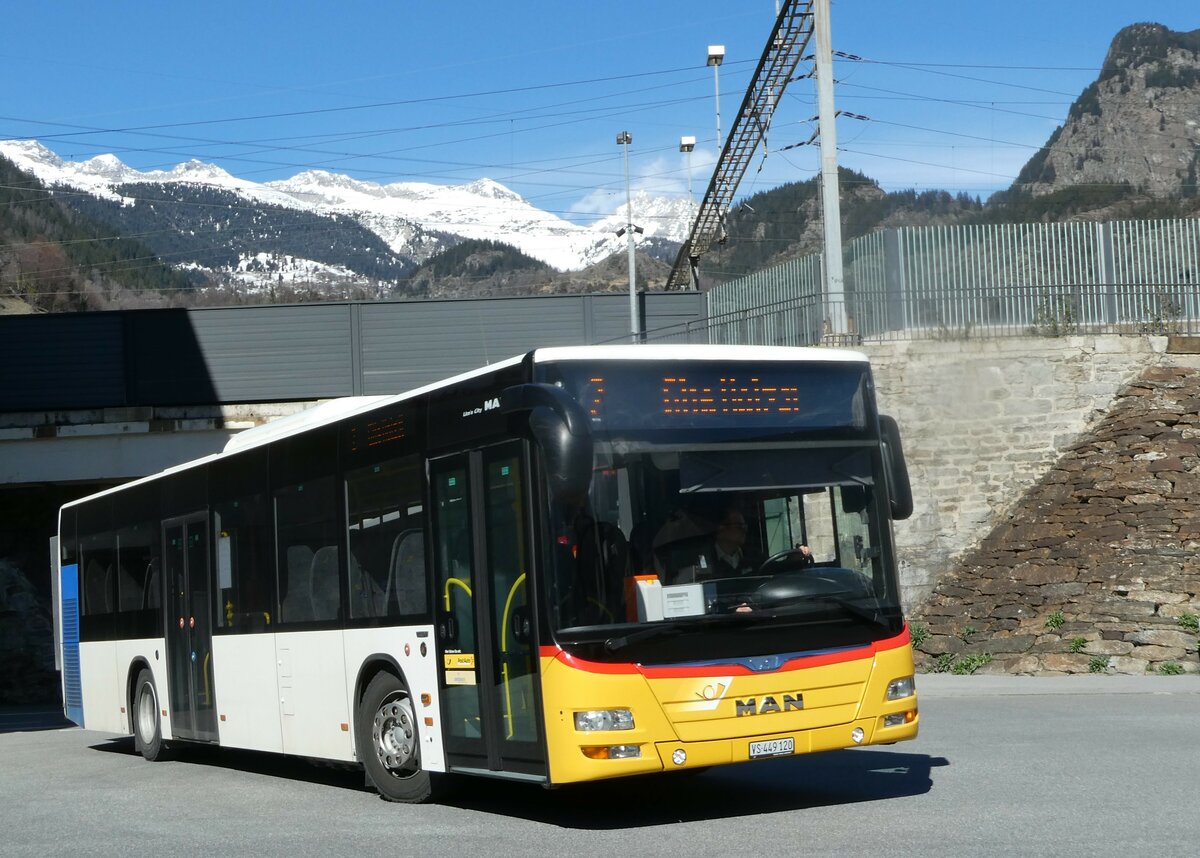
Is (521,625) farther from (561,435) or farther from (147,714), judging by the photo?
(147,714)

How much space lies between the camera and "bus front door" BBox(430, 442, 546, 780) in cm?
909

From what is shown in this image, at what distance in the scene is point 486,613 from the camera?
31.1ft

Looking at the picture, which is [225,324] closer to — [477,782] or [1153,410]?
[1153,410]

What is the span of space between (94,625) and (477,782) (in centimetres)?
735

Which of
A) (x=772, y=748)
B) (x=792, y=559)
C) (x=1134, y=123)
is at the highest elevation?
(x=1134, y=123)

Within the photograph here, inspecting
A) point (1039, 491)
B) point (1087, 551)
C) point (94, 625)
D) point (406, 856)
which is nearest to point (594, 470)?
point (406, 856)

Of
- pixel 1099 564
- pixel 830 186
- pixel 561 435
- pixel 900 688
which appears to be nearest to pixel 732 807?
pixel 900 688

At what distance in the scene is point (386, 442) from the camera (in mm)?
10820

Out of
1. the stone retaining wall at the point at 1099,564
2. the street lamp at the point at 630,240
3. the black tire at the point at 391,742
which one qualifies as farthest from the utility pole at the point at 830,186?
the black tire at the point at 391,742

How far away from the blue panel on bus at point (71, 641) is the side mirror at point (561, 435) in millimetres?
11306

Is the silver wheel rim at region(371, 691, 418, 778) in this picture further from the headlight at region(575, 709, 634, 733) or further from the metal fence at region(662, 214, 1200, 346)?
the metal fence at region(662, 214, 1200, 346)

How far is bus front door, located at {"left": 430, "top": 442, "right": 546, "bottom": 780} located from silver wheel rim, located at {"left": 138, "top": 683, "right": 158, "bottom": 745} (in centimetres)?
683

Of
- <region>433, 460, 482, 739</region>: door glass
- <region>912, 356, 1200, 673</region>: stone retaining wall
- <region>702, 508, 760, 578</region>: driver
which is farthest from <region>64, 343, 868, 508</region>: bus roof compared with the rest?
<region>912, 356, 1200, 673</region>: stone retaining wall

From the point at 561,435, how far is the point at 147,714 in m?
9.34
